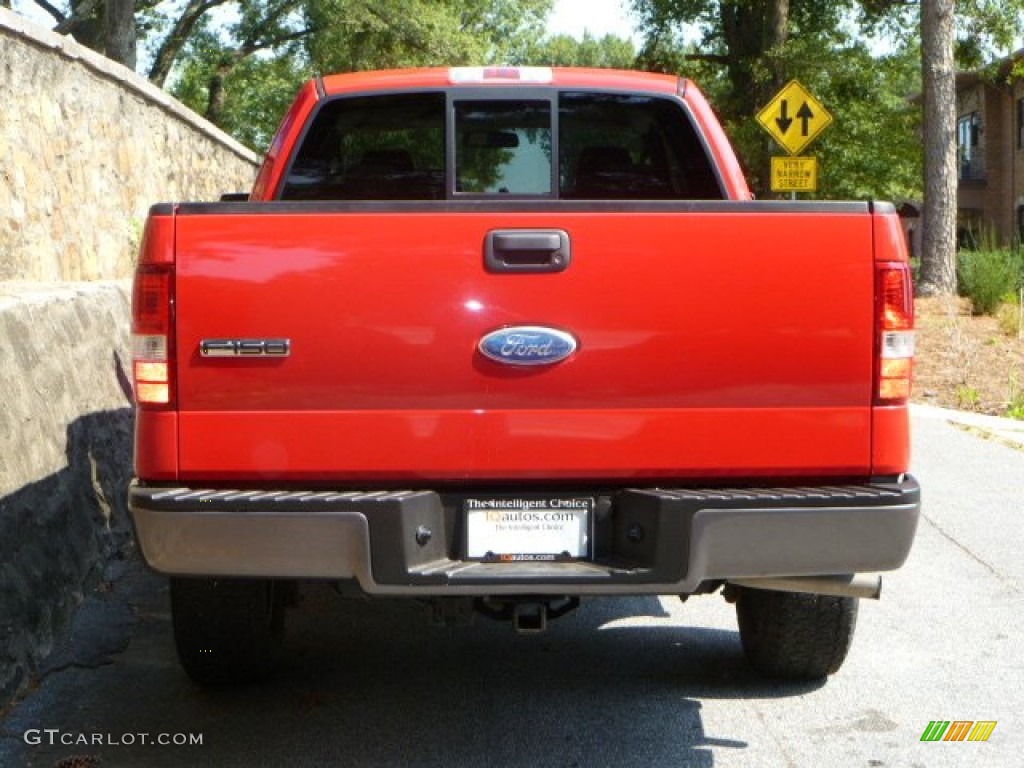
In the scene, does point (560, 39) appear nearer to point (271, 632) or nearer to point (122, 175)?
point (122, 175)

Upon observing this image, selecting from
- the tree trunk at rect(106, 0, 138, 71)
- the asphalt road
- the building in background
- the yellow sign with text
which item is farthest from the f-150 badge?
the building in background

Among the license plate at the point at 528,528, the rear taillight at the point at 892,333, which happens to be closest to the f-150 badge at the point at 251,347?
the license plate at the point at 528,528

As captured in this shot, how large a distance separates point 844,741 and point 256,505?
1.96 meters

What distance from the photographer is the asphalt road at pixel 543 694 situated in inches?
179

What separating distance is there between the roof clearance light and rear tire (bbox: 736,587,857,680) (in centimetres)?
209

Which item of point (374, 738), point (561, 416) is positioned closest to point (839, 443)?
point (561, 416)

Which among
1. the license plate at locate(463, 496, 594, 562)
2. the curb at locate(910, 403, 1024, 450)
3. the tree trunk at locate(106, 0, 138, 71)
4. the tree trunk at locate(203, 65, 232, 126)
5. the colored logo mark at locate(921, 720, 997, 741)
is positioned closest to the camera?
the license plate at locate(463, 496, 594, 562)

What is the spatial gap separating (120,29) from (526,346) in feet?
79.7

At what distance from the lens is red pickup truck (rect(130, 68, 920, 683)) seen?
3.93 meters

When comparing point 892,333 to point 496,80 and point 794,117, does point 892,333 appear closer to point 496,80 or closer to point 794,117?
point 496,80

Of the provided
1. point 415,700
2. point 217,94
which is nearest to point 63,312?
point 415,700

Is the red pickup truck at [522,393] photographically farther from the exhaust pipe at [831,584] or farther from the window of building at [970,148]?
the window of building at [970,148]

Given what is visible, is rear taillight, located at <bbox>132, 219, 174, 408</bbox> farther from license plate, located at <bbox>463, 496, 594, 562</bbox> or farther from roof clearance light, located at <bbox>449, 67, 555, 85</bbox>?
roof clearance light, located at <bbox>449, 67, 555, 85</bbox>

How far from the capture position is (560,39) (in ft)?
359
